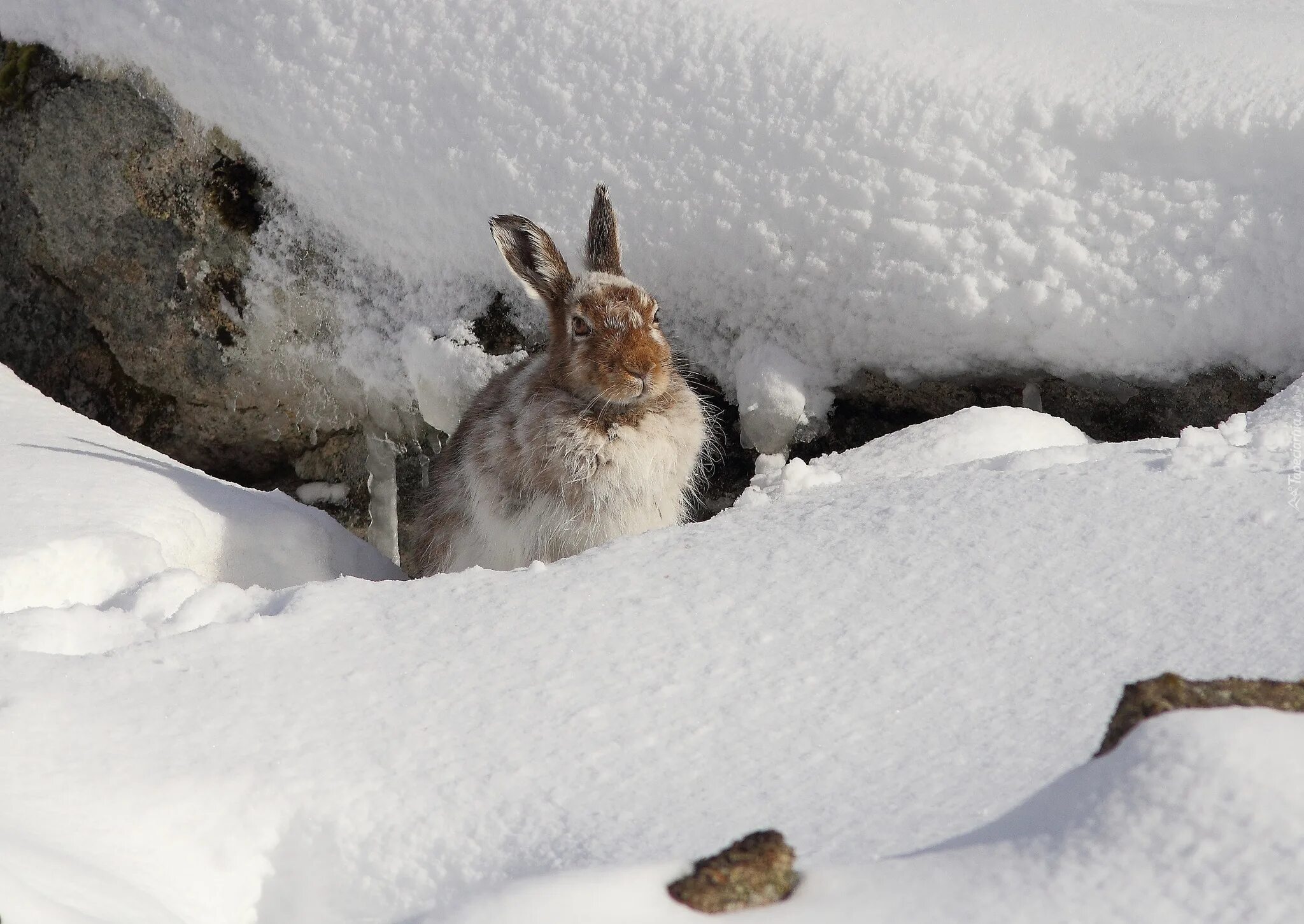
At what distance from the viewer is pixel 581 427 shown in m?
4.23

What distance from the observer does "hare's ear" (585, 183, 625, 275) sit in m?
4.51

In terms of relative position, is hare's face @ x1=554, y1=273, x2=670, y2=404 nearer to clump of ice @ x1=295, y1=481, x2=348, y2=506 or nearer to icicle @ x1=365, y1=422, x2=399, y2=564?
icicle @ x1=365, y1=422, x2=399, y2=564

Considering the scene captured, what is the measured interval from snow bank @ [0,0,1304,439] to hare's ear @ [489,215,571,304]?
1.64 ft

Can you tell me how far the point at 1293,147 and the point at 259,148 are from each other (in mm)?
3931

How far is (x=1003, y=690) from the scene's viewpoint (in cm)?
224

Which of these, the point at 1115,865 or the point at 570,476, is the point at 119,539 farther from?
the point at 1115,865

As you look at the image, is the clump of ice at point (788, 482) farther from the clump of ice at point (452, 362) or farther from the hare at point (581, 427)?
the clump of ice at point (452, 362)

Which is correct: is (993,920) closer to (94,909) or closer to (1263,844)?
(1263,844)

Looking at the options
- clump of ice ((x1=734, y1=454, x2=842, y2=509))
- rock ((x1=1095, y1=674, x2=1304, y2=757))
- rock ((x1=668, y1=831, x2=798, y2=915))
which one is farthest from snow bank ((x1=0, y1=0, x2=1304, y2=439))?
rock ((x1=668, y1=831, x2=798, y2=915))

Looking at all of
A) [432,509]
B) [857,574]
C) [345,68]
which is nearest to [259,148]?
[345,68]

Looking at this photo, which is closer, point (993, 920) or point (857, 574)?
point (993, 920)

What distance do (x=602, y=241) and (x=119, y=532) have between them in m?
1.92

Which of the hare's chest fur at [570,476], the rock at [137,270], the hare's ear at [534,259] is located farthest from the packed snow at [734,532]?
the hare's ear at [534,259]

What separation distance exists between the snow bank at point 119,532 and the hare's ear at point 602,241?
4.45ft
